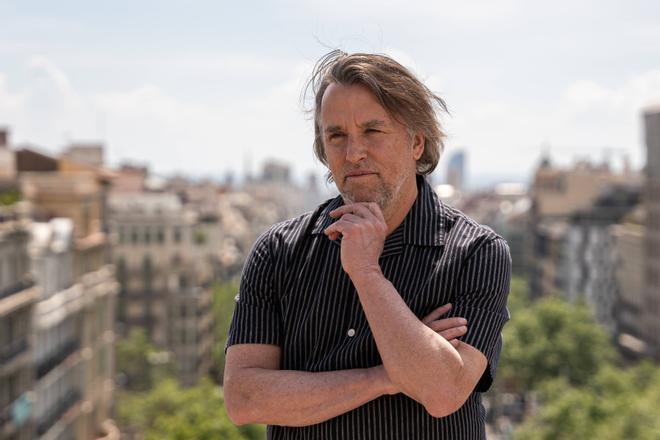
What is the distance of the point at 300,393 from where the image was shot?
432cm

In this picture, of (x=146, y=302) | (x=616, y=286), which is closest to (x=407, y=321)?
(x=146, y=302)

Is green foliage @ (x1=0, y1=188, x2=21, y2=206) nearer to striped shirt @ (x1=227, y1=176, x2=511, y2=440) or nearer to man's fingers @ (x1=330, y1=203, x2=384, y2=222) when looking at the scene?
striped shirt @ (x1=227, y1=176, x2=511, y2=440)

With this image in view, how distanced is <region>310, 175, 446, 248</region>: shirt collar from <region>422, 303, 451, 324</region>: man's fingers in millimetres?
272

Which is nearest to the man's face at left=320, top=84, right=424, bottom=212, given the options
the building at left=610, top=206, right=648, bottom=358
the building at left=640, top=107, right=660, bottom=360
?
the building at left=640, top=107, right=660, bottom=360

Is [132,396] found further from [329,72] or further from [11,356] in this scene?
[329,72]

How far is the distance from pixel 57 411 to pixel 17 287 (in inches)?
306

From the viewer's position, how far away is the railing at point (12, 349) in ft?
115

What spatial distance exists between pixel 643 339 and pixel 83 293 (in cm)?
4971

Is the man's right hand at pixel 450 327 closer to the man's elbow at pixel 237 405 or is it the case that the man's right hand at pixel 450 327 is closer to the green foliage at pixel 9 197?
the man's elbow at pixel 237 405

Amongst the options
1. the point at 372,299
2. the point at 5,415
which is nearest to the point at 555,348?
the point at 5,415

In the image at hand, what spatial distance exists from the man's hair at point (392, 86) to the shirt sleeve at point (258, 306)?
633 millimetres

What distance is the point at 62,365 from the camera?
43.9 metres

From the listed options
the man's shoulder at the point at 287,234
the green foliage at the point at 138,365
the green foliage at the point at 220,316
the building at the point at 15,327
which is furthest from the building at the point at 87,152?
the man's shoulder at the point at 287,234

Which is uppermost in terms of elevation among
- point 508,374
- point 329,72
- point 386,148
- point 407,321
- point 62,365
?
point 329,72
